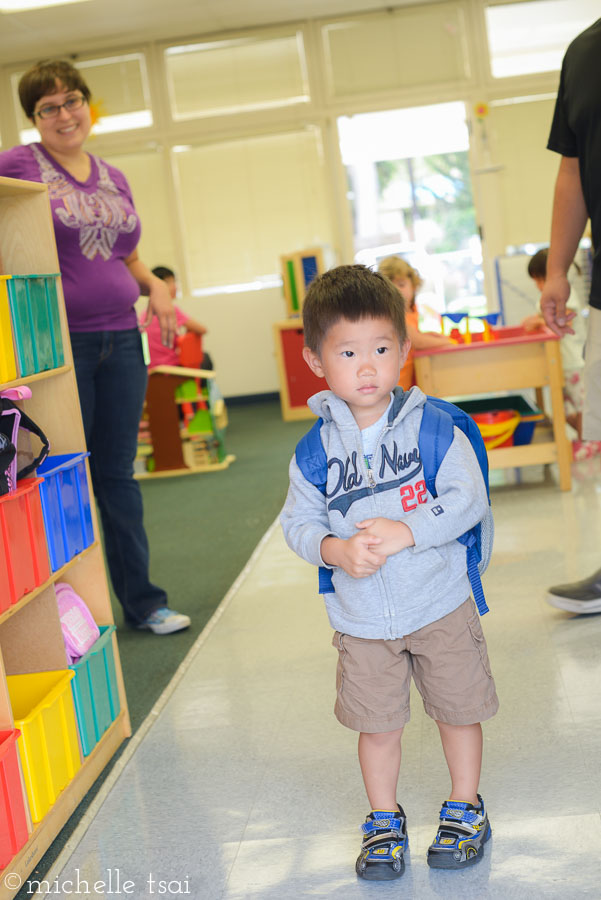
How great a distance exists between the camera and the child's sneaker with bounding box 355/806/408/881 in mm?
1493

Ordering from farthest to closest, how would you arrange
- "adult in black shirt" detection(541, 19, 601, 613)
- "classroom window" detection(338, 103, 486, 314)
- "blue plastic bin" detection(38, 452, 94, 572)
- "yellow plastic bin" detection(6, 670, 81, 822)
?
1. "classroom window" detection(338, 103, 486, 314)
2. "adult in black shirt" detection(541, 19, 601, 613)
3. "blue plastic bin" detection(38, 452, 94, 572)
4. "yellow plastic bin" detection(6, 670, 81, 822)

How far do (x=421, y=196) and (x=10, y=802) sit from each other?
755 centimetres

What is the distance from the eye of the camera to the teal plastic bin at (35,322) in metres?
1.81

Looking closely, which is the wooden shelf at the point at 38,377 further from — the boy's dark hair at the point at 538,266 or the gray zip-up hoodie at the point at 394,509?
the boy's dark hair at the point at 538,266

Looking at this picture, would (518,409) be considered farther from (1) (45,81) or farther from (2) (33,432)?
(2) (33,432)

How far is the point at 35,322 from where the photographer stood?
6.25 ft

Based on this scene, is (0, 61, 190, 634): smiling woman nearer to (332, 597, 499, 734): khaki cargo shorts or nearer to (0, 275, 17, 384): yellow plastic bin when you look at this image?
(0, 275, 17, 384): yellow plastic bin

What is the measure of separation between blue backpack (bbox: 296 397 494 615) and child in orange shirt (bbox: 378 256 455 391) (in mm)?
2308

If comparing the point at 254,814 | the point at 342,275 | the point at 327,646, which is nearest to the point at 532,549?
the point at 327,646

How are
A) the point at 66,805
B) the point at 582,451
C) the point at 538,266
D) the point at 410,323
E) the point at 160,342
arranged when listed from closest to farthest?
the point at 66,805
the point at 410,323
the point at 538,266
the point at 582,451
the point at 160,342

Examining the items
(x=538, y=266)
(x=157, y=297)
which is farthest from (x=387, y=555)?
(x=538, y=266)

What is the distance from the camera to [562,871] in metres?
1.44

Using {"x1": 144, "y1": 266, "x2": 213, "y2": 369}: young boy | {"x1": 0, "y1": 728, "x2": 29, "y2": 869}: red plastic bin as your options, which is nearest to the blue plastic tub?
{"x1": 144, "y1": 266, "x2": 213, "y2": 369}: young boy

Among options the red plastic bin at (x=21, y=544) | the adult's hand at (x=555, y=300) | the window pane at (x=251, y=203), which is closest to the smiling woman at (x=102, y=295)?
the red plastic bin at (x=21, y=544)
